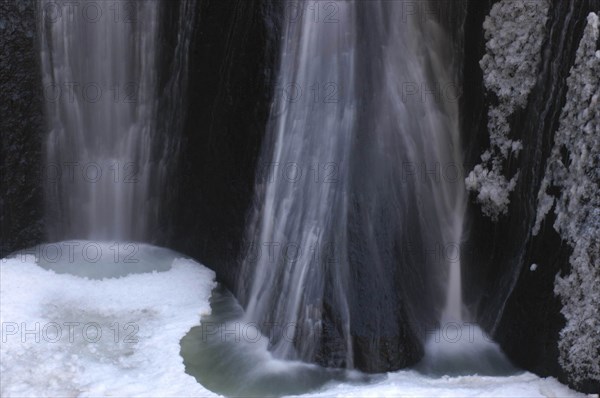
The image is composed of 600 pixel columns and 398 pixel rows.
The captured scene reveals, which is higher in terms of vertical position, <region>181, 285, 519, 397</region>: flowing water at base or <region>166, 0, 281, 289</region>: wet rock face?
<region>166, 0, 281, 289</region>: wet rock face

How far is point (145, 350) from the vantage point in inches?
226

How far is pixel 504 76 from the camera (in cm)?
579

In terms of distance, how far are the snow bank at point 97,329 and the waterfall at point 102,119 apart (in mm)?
631

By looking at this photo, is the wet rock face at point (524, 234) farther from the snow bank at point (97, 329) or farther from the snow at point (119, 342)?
the snow bank at point (97, 329)

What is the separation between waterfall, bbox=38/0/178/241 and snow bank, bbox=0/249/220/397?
63cm

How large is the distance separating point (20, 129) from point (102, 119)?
66cm

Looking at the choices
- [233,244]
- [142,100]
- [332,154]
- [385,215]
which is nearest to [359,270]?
[385,215]

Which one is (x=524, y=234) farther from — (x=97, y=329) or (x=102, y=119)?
(x=102, y=119)

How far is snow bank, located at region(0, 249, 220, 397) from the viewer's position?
5.32 metres

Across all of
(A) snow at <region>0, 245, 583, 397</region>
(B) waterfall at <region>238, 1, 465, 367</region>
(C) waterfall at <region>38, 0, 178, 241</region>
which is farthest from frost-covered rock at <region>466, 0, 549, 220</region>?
(C) waterfall at <region>38, 0, 178, 241</region>

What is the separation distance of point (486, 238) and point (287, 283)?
1372mm

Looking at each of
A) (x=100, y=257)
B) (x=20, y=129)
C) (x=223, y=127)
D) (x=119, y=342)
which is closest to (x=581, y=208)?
(x=223, y=127)

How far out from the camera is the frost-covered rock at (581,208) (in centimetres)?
503

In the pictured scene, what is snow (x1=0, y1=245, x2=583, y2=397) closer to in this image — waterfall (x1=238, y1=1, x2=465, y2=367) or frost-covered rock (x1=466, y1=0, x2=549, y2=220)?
waterfall (x1=238, y1=1, x2=465, y2=367)
